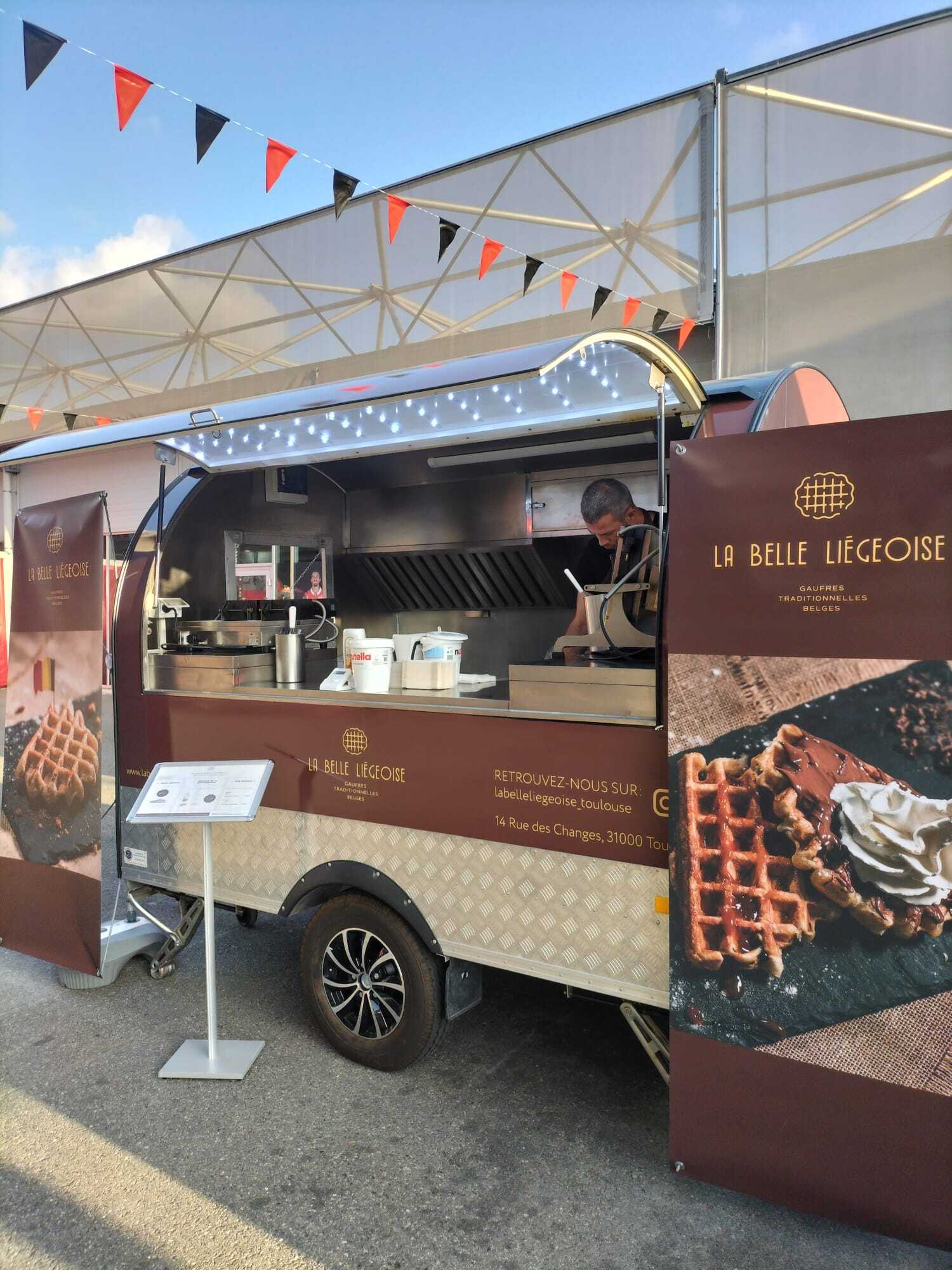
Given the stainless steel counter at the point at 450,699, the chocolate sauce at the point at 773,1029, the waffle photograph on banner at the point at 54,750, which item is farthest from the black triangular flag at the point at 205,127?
the chocolate sauce at the point at 773,1029

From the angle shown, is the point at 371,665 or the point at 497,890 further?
the point at 371,665

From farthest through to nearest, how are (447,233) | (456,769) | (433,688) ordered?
(447,233) < (433,688) < (456,769)

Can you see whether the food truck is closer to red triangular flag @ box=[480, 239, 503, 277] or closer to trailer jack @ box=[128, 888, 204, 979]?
trailer jack @ box=[128, 888, 204, 979]

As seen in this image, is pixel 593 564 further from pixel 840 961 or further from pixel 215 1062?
pixel 215 1062

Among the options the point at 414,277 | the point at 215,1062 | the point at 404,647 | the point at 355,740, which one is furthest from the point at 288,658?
the point at 414,277

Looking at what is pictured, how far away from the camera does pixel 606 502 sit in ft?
12.4

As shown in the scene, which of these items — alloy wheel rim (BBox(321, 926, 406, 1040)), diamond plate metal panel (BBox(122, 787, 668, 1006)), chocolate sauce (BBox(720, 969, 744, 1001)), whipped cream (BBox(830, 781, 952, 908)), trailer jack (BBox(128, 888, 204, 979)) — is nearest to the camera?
whipped cream (BBox(830, 781, 952, 908))

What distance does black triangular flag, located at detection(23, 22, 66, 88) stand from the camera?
2656 mm

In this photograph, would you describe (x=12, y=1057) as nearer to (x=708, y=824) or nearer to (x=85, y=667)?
(x=85, y=667)

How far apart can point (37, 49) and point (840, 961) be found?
11.5 ft

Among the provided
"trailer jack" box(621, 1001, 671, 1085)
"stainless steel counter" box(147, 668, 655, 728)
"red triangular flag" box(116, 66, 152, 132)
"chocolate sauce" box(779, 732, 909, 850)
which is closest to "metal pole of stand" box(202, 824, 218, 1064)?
"stainless steel counter" box(147, 668, 655, 728)

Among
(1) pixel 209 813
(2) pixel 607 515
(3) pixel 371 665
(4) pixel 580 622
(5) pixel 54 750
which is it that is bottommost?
(1) pixel 209 813

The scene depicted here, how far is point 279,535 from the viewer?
4.39 meters

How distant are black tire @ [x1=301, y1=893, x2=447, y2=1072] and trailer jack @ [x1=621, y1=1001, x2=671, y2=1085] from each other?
0.68 m
